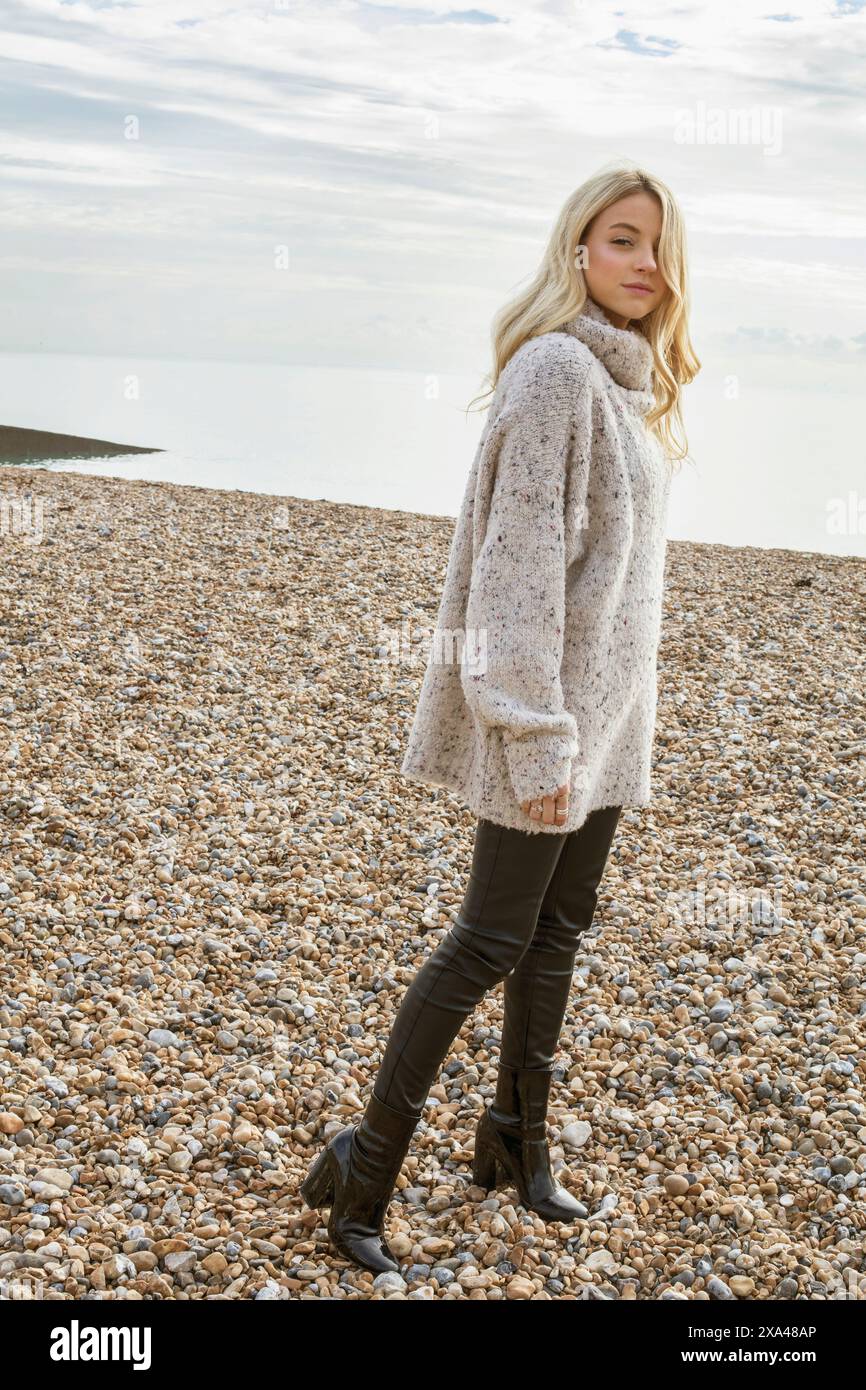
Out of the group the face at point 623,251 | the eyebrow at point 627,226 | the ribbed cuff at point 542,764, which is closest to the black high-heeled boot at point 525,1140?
the ribbed cuff at point 542,764

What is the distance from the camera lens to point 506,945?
2361mm

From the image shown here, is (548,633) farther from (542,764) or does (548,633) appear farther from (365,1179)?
A: (365,1179)

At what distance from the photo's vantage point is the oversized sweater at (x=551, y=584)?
85.9 inches

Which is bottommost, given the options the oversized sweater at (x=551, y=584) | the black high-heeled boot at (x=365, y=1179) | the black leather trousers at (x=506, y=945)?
the black high-heeled boot at (x=365, y=1179)

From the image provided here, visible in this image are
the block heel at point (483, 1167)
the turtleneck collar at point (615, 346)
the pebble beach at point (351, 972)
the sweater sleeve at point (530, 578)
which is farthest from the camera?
the block heel at point (483, 1167)

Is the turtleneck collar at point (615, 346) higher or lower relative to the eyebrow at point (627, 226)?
lower

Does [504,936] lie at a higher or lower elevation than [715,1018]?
higher

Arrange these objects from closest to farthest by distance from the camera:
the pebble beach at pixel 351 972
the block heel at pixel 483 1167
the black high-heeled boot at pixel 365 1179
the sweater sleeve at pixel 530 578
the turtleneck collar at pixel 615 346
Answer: the sweater sleeve at pixel 530 578
the turtleneck collar at pixel 615 346
the black high-heeled boot at pixel 365 1179
the pebble beach at pixel 351 972
the block heel at pixel 483 1167

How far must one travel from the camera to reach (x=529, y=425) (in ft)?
7.15

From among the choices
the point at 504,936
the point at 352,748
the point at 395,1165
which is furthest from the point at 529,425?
the point at 352,748

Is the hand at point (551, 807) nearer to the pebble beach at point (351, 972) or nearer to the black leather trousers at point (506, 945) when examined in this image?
the black leather trousers at point (506, 945)

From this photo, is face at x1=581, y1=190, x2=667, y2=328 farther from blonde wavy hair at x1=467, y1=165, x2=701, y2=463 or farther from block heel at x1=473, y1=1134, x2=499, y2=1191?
block heel at x1=473, y1=1134, x2=499, y2=1191

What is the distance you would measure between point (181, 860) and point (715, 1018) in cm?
194
